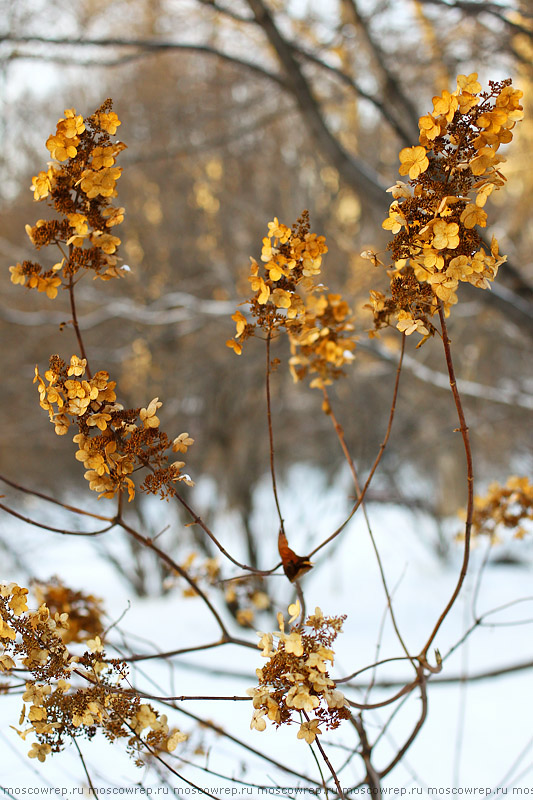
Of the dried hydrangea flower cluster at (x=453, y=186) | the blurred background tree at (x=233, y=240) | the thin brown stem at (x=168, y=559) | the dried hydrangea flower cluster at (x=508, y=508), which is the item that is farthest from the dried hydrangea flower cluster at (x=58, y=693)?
the blurred background tree at (x=233, y=240)

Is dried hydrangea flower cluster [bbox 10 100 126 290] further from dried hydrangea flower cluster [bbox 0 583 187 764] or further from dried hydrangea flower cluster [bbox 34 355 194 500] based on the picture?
dried hydrangea flower cluster [bbox 0 583 187 764]

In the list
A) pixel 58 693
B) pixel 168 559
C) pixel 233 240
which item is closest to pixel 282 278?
pixel 168 559

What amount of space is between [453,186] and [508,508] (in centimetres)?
56

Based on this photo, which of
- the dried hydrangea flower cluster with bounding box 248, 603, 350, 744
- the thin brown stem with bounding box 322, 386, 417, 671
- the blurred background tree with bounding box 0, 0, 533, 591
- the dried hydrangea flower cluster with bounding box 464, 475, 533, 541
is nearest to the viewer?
the dried hydrangea flower cluster with bounding box 248, 603, 350, 744

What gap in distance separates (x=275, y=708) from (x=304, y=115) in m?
1.86

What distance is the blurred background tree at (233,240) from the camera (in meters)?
2.74

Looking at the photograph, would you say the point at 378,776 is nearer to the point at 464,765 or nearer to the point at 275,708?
the point at 275,708

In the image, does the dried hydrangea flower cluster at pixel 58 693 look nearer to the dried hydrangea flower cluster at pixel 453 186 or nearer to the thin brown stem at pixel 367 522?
the thin brown stem at pixel 367 522

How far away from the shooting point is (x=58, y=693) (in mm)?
515

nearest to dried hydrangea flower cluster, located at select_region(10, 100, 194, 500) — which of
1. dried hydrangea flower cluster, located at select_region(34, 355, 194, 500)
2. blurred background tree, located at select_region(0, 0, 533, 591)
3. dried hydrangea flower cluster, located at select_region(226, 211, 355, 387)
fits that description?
dried hydrangea flower cluster, located at select_region(34, 355, 194, 500)

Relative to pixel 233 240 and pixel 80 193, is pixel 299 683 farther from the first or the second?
pixel 233 240

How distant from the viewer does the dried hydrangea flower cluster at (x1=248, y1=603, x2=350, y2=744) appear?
47cm

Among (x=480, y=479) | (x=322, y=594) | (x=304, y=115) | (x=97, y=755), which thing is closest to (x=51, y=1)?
(x=304, y=115)

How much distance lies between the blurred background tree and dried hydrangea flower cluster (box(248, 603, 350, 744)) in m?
1.83
